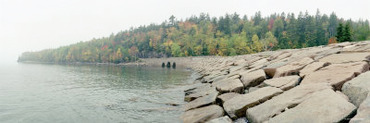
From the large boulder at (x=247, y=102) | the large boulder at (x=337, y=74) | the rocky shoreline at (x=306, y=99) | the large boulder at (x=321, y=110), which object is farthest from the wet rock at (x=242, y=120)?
the large boulder at (x=337, y=74)

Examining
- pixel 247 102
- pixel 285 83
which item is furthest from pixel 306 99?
pixel 285 83

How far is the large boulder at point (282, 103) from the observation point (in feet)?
20.6

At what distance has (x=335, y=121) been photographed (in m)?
4.52

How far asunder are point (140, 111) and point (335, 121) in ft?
31.4

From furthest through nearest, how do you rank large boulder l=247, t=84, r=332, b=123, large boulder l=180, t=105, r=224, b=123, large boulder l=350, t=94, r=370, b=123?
large boulder l=180, t=105, r=224, b=123
large boulder l=247, t=84, r=332, b=123
large boulder l=350, t=94, r=370, b=123

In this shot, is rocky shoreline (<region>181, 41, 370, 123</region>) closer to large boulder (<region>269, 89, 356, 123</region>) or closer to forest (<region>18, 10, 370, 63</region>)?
large boulder (<region>269, 89, 356, 123</region>)

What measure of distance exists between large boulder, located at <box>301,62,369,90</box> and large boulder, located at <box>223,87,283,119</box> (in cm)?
150

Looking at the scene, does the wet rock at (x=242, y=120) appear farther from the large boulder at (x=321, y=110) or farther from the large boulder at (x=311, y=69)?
the large boulder at (x=311, y=69)

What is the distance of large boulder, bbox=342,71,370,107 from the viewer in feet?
17.8

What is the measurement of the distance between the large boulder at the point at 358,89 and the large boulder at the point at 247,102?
2184 mm

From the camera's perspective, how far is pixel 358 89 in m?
5.80

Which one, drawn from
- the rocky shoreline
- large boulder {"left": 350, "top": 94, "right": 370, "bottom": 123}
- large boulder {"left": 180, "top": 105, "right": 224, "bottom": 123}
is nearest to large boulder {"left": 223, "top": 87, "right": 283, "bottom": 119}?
the rocky shoreline

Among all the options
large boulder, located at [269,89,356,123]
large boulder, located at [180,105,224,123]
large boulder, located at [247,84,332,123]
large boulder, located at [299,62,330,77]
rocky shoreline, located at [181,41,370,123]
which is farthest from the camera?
large boulder, located at [299,62,330,77]

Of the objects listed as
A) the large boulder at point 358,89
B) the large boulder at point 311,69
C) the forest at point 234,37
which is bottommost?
the large boulder at point 358,89
